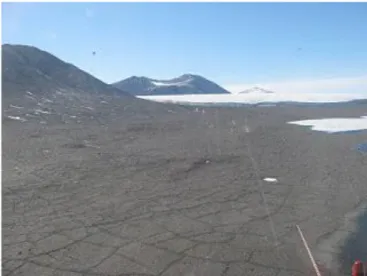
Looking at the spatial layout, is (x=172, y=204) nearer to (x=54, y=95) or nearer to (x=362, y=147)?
(x=362, y=147)

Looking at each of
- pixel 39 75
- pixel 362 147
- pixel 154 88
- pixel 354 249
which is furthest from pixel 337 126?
pixel 154 88

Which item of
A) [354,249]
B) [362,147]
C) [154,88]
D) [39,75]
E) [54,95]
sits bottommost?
[354,249]

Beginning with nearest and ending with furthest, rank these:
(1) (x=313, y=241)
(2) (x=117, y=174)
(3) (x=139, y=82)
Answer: (1) (x=313, y=241), (2) (x=117, y=174), (3) (x=139, y=82)

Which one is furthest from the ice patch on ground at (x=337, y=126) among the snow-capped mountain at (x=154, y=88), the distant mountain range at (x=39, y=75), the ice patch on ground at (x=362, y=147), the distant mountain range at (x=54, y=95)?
the snow-capped mountain at (x=154, y=88)

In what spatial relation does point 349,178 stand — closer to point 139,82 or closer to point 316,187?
point 316,187

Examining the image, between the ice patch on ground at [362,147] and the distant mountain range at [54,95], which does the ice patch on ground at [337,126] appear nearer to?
the ice patch on ground at [362,147]

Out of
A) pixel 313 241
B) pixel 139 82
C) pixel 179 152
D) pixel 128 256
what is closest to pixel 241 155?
pixel 179 152

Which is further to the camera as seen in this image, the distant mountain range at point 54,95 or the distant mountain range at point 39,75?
the distant mountain range at point 39,75

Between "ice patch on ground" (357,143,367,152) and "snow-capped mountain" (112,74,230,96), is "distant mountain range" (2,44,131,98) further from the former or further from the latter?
"snow-capped mountain" (112,74,230,96)
